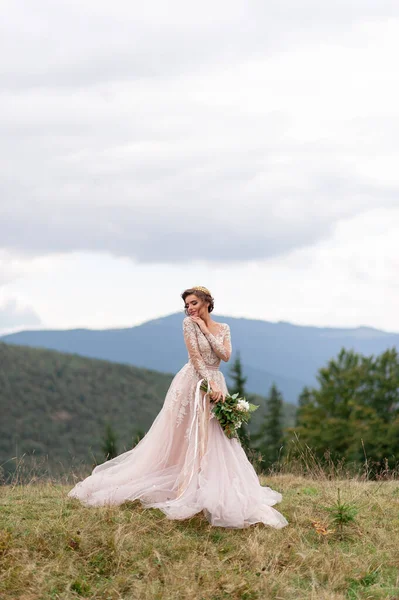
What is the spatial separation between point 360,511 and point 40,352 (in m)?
110

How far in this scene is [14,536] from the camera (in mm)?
7336

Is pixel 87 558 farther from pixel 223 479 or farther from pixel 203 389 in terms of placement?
pixel 203 389

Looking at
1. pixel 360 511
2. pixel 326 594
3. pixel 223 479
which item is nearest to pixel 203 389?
pixel 223 479

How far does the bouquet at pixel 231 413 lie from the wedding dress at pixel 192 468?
0.12 m

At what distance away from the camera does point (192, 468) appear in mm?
8508

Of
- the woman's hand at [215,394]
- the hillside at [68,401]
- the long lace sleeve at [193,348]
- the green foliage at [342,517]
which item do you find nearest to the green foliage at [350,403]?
the hillside at [68,401]

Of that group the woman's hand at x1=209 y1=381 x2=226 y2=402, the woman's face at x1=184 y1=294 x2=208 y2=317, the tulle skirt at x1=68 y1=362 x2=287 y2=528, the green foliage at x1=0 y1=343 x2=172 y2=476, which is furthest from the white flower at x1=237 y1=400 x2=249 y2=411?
the green foliage at x1=0 y1=343 x2=172 y2=476

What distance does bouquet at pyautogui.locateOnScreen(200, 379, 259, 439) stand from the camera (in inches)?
343

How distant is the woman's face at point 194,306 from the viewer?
Answer: 29.4 feet

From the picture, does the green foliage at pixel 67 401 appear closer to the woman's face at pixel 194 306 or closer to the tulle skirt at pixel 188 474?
the tulle skirt at pixel 188 474

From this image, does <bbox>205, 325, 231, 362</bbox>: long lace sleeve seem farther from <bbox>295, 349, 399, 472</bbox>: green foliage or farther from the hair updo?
<bbox>295, 349, 399, 472</bbox>: green foliage

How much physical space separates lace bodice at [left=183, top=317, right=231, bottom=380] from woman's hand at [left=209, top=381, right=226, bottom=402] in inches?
4.7

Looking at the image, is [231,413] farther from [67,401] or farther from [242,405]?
[67,401]

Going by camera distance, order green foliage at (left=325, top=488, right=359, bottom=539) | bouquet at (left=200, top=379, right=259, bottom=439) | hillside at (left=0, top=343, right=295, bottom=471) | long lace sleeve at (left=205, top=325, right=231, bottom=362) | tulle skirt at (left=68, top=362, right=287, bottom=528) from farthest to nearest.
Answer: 1. hillside at (left=0, top=343, right=295, bottom=471)
2. long lace sleeve at (left=205, top=325, right=231, bottom=362)
3. bouquet at (left=200, top=379, right=259, bottom=439)
4. green foliage at (left=325, top=488, right=359, bottom=539)
5. tulle skirt at (left=68, top=362, right=287, bottom=528)
